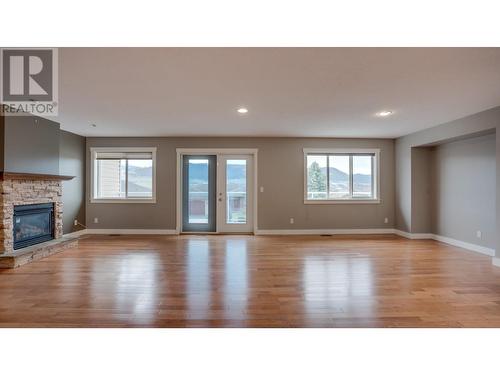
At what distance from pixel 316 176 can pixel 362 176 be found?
124cm

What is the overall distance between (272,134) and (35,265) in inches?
205

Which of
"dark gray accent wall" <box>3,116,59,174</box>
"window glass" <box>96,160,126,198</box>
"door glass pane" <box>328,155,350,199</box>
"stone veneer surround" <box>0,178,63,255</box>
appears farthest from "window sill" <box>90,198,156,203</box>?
"door glass pane" <box>328,155,350,199</box>

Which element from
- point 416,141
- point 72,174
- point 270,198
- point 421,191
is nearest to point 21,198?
point 72,174

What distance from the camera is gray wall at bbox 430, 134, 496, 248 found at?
17.1 ft

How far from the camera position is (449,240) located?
245 inches

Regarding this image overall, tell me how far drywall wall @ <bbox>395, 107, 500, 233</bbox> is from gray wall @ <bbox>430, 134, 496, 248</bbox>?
378 mm

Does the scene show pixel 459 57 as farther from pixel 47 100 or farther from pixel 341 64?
pixel 47 100

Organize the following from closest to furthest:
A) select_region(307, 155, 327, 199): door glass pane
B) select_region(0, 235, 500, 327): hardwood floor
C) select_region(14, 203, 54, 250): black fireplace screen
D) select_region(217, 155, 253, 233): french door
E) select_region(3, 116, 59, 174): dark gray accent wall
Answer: select_region(0, 235, 500, 327): hardwood floor
select_region(3, 116, 59, 174): dark gray accent wall
select_region(14, 203, 54, 250): black fireplace screen
select_region(217, 155, 253, 233): french door
select_region(307, 155, 327, 199): door glass pane

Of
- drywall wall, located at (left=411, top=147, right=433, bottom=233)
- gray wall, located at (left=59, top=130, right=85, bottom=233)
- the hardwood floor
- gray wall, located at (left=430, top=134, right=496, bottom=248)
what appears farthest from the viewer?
drywall wall, located at (left=411, top=147, right=433, bottom=233)

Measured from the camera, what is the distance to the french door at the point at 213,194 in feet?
24.3

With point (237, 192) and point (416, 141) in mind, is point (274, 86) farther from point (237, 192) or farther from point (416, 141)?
point (416, 141)

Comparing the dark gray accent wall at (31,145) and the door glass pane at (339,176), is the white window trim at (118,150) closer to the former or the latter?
the dark gray accent wall at (31,145)

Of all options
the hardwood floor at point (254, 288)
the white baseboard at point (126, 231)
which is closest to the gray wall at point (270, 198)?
the white baseboard at point (126, 231)

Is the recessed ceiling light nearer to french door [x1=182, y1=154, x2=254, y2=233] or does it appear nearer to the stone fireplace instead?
french door [x1=182, y1=154, x2=254, y2=233]
